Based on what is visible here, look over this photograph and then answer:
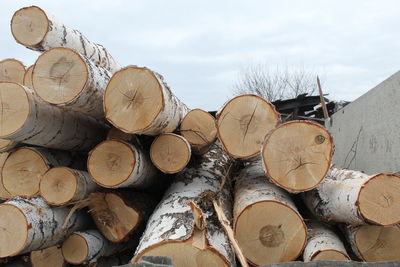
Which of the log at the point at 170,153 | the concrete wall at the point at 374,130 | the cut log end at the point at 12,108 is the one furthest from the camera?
the concrete wall at the point at 374,130

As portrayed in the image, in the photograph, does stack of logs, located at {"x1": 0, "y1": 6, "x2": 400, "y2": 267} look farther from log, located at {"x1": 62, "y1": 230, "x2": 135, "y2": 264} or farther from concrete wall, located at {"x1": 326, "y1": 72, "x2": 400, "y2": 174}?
concrete wall, located at {"x1": 326, "y1": 72, "x2": 400, "y2": 174}

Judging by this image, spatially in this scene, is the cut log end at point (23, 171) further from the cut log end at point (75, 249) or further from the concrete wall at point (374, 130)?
the concrete wall at point (374, 130)

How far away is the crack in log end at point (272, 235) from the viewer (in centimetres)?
250

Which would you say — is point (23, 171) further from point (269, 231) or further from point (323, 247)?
point (323, 247)

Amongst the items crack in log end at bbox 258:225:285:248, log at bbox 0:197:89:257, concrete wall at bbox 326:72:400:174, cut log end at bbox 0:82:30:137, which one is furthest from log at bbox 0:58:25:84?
concrete wall at bbox 326:72:400:174

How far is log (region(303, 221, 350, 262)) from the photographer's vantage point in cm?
245

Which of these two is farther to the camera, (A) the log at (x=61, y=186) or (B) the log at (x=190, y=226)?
(A) the log at (x=61, y=186)

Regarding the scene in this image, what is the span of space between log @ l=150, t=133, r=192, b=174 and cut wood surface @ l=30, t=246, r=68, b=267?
1.09 m

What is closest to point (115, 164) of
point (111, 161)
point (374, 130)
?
point (111, 161)

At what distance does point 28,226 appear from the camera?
2637 mm

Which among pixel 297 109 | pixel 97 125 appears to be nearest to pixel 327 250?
pixel 97 125

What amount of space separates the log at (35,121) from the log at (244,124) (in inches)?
47.8

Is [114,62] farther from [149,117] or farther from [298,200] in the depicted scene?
[298,200]

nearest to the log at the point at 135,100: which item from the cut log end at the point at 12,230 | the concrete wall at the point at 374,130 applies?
the cut log end at the point at 12,230
